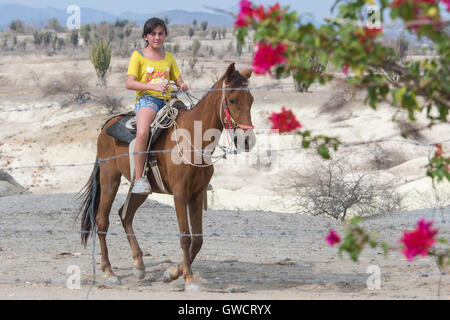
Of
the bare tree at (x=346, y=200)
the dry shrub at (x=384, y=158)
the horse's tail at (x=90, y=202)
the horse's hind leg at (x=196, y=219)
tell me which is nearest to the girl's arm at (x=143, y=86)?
the horse's hind leg at (x=196, y=219)

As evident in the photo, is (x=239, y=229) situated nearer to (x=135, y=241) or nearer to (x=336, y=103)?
(x=135, y=241)

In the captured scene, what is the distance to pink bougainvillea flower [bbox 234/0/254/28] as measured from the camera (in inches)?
142

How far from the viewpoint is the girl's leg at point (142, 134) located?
6.96m

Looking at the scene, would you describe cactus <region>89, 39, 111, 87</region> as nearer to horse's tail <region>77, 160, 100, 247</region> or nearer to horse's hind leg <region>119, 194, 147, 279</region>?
horse's tail <region>77, 160, 100, 247</region>

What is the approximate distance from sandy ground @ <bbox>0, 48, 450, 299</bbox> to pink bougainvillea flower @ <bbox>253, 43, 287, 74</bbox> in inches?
40.2

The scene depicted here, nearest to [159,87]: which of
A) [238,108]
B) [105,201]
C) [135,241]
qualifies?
[238,108]

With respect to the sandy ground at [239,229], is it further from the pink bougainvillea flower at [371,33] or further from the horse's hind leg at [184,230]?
the pink bougainvillea flower at [371,33]

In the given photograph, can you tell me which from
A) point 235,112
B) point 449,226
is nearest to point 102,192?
point 235,112

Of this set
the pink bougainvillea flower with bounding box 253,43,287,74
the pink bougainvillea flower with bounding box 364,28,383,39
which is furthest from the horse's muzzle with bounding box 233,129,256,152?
the pink bougainvillea flower with bounding box 364,28,383,39

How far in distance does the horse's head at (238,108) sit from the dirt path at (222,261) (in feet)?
3.36

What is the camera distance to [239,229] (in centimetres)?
1070

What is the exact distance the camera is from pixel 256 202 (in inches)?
587

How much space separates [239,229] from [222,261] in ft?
6.99
